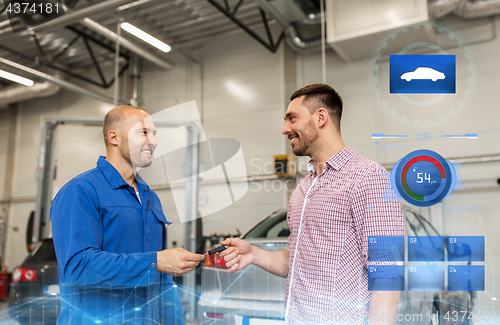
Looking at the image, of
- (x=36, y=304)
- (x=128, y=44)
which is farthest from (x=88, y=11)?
(x=36, y=304)

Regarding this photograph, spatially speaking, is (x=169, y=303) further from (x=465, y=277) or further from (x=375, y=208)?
(x=465, y=277)

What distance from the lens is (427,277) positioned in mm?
888

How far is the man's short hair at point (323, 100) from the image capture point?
115 cm

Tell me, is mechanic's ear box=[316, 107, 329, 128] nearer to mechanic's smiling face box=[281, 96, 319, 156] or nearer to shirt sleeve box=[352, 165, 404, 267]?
mechanic's smiling face box=[281, 96, 319, 156]

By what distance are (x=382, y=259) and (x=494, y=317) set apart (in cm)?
28

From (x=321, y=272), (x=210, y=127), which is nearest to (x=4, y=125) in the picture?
(x=210, y=127)

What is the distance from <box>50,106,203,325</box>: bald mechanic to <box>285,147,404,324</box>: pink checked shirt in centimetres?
31

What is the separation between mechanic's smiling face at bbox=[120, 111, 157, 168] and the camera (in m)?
1.23

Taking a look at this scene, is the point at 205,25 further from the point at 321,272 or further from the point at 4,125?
the point at 4,125

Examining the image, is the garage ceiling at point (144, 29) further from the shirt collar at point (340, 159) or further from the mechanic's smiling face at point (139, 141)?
the shirt collar at point (340, 159)

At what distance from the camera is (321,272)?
A: 1.06m

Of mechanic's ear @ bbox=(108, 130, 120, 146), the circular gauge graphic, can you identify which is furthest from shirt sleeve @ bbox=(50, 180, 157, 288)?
the circular gauge graphic

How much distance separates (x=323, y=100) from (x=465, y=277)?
58cm

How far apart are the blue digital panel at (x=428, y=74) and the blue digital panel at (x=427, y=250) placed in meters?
0.34
